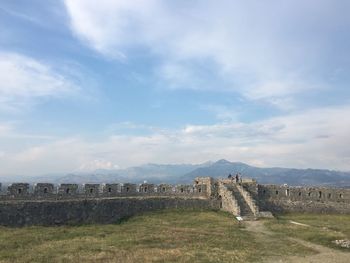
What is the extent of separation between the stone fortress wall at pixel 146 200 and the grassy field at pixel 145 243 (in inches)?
91.6

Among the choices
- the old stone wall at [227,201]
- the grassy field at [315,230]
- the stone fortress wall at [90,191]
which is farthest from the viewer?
the old stone wall at [227,201]

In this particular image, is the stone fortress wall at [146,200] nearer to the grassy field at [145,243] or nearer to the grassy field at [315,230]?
the grassy field at [145,243]

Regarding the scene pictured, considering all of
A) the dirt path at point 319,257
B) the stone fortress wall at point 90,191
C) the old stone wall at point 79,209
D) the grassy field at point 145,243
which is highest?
the stone fortress wall at point 90,191

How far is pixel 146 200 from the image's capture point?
161 ft

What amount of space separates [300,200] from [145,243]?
102ft

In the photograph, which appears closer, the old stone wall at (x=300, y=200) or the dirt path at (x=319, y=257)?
the dirt path at (x=319, y=257)

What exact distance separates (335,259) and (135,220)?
875 inches

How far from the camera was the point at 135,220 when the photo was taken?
45812 millimetres

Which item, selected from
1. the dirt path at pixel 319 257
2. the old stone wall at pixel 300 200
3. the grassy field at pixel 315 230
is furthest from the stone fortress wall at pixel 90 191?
the dirt path at pixel 319 257

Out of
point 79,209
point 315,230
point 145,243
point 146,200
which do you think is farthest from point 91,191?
point 315,230

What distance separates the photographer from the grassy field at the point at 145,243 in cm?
2805

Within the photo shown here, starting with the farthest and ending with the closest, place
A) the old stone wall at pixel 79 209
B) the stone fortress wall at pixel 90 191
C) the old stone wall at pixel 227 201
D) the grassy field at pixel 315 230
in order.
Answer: the old stone wall at pixel 227 201 < the stone fortress wall at pixel 90 191 < the old stone wall at pixel 79 209 < the grassy field at pixel 315 230

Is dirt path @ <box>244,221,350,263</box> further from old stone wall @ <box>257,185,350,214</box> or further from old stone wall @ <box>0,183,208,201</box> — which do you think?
old stone wall @ <box>257,185,350,214</box>

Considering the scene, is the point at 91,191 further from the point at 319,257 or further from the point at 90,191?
the point at 319,257
